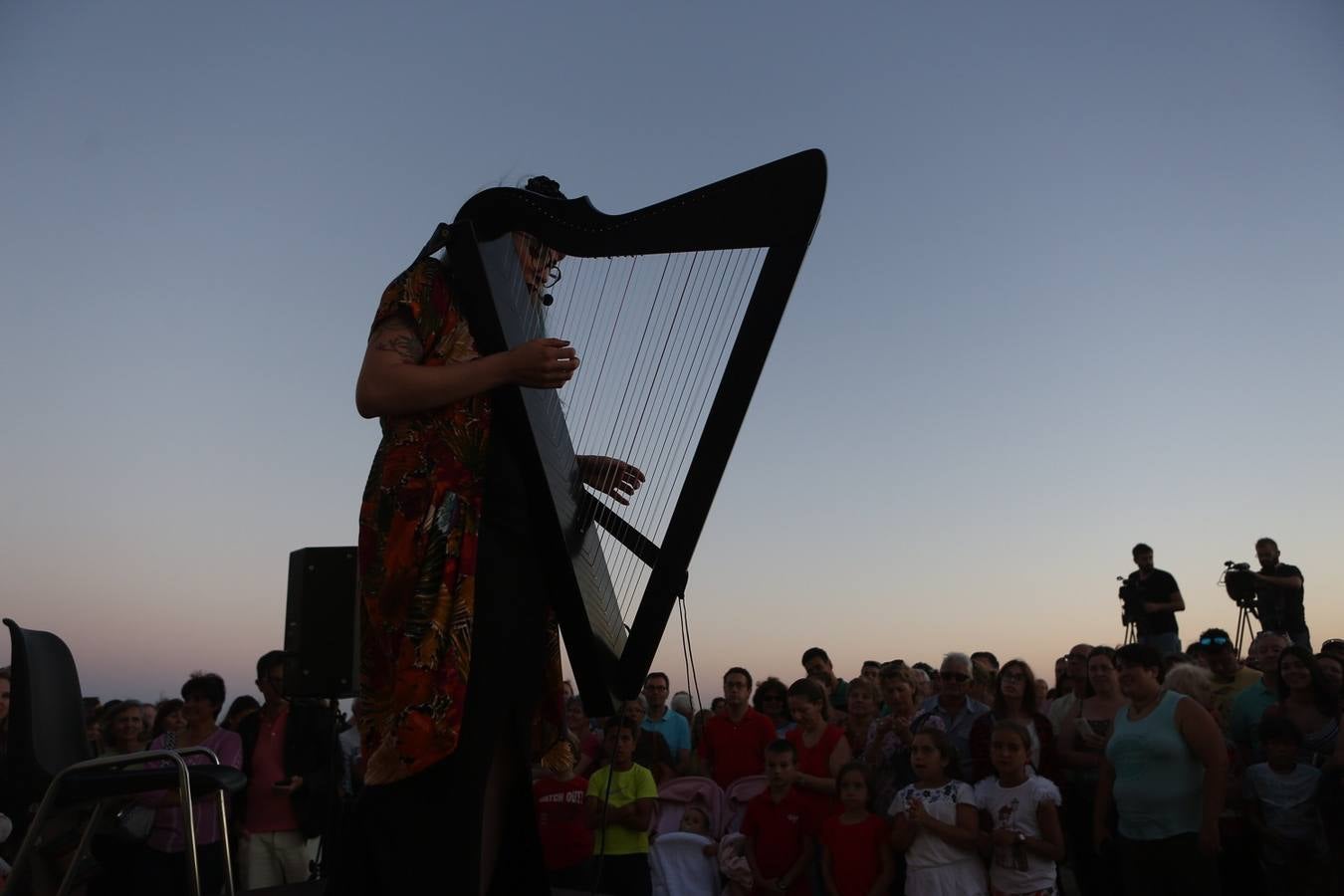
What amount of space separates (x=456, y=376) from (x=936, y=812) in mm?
3626

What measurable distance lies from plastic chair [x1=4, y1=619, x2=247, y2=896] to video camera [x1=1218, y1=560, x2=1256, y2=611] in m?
7.28

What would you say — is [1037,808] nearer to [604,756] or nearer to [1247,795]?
[1247,795]

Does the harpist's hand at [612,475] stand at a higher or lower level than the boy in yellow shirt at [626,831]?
higher

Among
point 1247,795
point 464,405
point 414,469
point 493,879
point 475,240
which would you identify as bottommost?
point 1247,795

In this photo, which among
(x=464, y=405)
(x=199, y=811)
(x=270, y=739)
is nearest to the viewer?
(x=464, y=405)

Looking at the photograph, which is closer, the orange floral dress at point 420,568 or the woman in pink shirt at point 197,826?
the orange floral dress at point 420,568

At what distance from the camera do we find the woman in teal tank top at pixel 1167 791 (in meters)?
4.36

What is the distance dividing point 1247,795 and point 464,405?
4440 millimetres

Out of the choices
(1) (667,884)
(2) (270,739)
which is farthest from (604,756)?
(2) (270,739)

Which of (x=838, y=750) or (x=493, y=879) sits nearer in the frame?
(x=493, y=879)

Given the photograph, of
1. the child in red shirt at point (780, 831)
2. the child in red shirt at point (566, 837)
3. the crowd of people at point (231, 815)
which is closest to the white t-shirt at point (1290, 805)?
the child in red shirt at point (780, 831)

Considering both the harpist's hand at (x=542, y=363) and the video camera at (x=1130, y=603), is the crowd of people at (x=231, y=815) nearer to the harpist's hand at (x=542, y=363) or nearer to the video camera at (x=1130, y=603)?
the harpist's hand at (x=542, y=363)

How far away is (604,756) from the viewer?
6.06 meters

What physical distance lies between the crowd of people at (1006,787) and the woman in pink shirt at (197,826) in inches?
65.1
